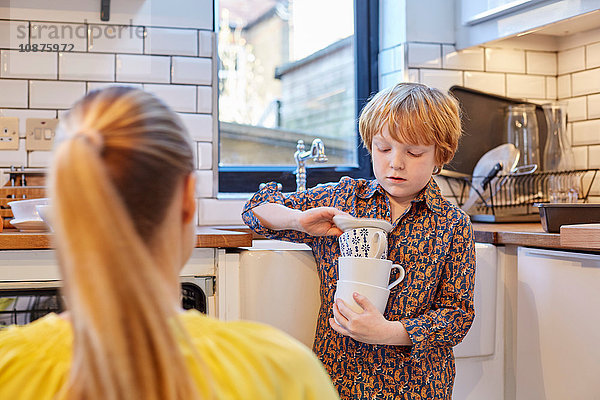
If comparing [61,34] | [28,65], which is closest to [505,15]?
[61,34]

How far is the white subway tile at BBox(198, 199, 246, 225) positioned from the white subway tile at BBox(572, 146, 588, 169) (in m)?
1.18

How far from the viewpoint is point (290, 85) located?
266 centimetres

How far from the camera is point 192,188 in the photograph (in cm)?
68

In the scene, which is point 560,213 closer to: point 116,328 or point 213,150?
point 213,150

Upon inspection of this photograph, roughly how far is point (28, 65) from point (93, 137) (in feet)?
5.63

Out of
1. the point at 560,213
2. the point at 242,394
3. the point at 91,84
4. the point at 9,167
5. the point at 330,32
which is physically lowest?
the point at 242,394

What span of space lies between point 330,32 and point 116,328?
2240mm

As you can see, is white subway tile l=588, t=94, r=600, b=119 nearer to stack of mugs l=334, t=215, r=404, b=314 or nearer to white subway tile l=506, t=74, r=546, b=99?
white subway tile l=506, t=74, r=546, b=99

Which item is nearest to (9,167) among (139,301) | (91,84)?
(91,84)

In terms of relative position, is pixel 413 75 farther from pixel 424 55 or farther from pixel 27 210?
pixel 27 210

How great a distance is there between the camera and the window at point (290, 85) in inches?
97.5

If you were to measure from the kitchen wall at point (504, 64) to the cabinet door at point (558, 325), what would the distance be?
0.80 meters

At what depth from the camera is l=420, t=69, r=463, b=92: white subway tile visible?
2.45 m

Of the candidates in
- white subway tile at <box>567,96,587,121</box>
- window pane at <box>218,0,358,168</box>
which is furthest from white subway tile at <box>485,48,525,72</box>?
window pane at <box>218,0,358,168</box>
